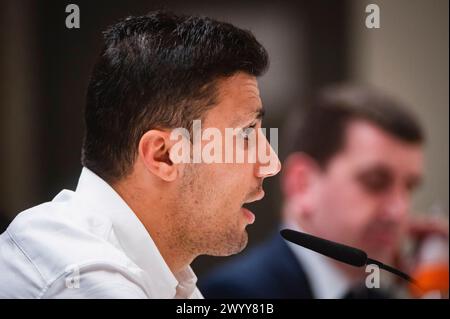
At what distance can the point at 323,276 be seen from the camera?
186cm

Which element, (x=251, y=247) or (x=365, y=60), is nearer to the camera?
(x=251, y=247)

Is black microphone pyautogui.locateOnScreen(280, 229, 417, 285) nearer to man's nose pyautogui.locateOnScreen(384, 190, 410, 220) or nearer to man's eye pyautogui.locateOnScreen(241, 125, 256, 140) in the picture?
man's eye pyautogui.locateOnScreen(241, 125, 256, 140)

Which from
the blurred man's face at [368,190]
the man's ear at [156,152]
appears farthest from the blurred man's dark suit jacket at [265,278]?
the man's ear at [156,152]

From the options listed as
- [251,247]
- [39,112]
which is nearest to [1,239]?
[39,112]

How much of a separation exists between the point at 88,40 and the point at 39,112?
0.31 metres

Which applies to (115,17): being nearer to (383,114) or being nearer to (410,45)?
(383,114)

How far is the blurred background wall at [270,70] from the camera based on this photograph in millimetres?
1643

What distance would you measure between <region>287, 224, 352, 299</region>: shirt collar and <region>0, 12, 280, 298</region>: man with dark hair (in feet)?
1.95

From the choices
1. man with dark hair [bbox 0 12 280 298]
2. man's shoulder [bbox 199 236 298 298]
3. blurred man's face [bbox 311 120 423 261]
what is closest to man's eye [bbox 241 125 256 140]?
man with dark hair [bbox 0 12 280 298]

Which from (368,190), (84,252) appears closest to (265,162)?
(84,252)

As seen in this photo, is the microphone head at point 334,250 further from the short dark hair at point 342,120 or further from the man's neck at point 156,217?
the short dark hair at point 342,120

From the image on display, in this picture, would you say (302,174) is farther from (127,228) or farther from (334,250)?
(127,228)

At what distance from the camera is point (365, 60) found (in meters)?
2.32

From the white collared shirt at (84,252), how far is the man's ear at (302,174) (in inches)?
34.9
